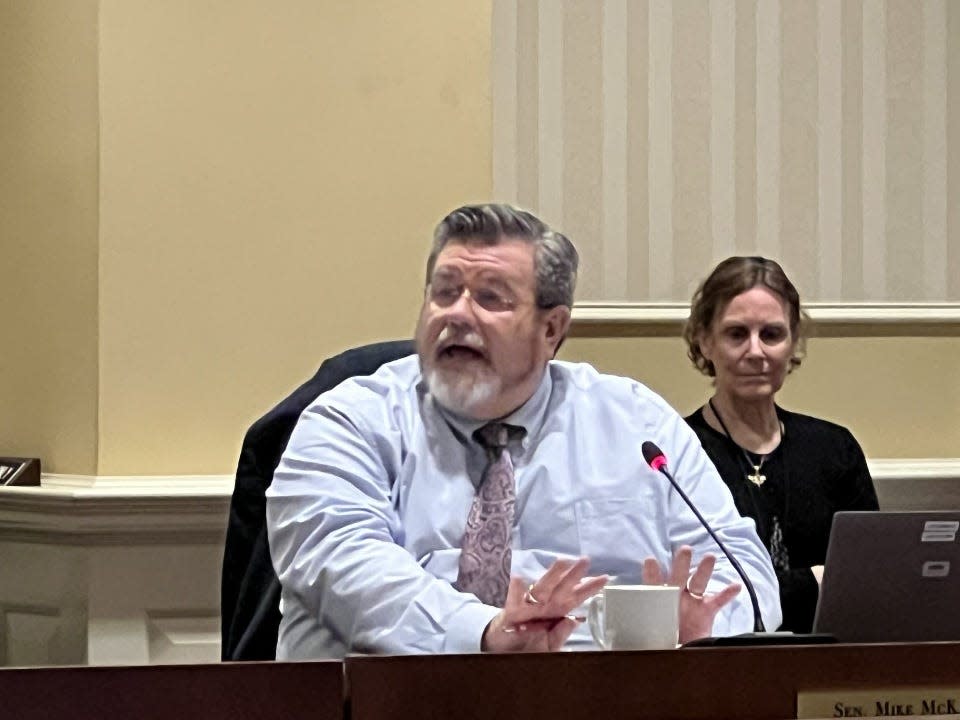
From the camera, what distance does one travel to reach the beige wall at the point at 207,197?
10.6ft

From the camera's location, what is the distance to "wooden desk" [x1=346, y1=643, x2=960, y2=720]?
114 centimetres

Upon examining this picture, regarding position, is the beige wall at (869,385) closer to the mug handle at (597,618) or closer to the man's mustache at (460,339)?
the man's mustache at (460,339)

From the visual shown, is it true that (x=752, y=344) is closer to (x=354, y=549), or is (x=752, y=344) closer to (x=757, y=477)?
(x=757, y=477)

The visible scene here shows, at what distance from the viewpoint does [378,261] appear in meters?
3.33

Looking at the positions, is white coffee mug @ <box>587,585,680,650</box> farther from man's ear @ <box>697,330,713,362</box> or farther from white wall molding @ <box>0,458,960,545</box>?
white wall molding @ <box>0,458,960,545</box>

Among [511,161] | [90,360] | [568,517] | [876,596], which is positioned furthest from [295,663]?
[511,161]

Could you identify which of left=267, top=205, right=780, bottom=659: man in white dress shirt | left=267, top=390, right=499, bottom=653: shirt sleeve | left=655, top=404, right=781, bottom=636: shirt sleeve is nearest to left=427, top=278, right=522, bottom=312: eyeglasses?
left=267, top=205, right=780, bottom=659: man in white dress shirt

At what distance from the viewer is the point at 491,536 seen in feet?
6.73

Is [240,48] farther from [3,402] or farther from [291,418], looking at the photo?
[291,418]

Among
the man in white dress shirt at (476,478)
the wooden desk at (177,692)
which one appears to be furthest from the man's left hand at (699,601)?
the wooden desk at (177,692)

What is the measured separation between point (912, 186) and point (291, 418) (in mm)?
2096

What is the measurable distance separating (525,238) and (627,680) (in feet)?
3.70

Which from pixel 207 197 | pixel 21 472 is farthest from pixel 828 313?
pixel 21 472

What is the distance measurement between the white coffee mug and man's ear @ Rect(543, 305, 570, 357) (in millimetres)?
730
